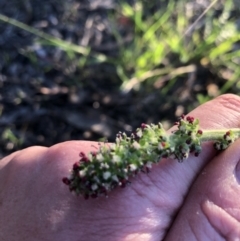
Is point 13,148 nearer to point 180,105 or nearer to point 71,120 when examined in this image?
point 71,120

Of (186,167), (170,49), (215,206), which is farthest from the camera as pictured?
(170,49)

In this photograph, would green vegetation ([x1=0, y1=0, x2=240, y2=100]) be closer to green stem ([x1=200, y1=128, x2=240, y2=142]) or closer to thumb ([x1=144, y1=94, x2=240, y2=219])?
thumb ([x1=144, y1=94, x2=240, y2=219])

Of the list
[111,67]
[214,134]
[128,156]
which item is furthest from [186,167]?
Result: [111,67]

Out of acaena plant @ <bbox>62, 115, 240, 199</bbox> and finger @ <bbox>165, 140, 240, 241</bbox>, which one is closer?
acaena plant @ <bbox>62, 115, 240, 199</bbox>

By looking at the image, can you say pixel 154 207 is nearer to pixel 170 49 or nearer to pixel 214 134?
pixel 214 134

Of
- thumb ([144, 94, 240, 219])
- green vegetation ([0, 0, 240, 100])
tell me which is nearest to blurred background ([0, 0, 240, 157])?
green vegetation ([0, 0, 240, 100])

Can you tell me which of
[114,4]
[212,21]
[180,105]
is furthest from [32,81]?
[212,21]

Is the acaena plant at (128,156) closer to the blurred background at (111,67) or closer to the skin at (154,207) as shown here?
the skin at (154,207)

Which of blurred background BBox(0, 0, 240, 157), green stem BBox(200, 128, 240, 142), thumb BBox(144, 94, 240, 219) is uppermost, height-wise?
green stem BBox(200, 128, 240, 142)
